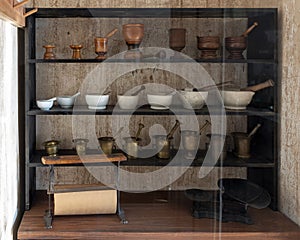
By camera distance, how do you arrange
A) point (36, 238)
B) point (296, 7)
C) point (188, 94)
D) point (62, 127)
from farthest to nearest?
point (62, 127), point (188, 94), point (296, 7), point (36, 238)

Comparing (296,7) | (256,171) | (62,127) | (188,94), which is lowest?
(256,171)

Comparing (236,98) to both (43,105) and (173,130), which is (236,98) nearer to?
(173,130)

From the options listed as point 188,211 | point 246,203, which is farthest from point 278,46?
point 188,211

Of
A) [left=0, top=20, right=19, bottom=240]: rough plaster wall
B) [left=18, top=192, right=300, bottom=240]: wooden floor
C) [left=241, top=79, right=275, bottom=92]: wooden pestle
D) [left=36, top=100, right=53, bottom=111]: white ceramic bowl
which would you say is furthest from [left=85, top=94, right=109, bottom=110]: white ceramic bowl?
[left=241, top=79, right=275, bottom=92]: wooden pestle

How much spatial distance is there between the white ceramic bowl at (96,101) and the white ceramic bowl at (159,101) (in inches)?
7.1

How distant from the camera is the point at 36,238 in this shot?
1.45 meters

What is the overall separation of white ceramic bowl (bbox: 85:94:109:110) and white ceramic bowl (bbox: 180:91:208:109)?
32 cm

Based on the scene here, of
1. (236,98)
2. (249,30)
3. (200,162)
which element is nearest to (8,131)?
(200,162)

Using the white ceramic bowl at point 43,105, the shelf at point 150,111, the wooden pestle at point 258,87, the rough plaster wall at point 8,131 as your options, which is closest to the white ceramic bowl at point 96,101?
the shelf at point 150,111

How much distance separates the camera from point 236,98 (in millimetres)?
1667

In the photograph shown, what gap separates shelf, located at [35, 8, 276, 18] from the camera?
167cm

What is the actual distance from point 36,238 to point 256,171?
2.92 ft

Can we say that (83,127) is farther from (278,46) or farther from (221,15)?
(278,46)

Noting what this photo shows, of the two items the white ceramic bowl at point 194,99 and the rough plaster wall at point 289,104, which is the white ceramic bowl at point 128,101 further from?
the rough plaster wall at point 289,104
